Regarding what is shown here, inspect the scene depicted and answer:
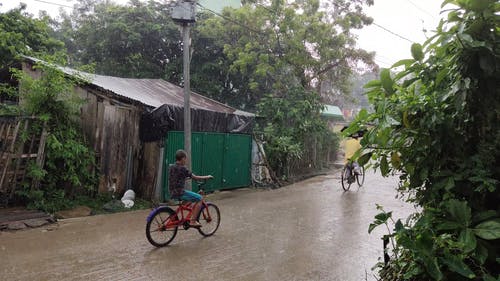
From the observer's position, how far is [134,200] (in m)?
8.95

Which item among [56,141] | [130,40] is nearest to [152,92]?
[56,141]

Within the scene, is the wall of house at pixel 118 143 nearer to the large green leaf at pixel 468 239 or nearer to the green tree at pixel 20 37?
the green tree at pixel 20 37

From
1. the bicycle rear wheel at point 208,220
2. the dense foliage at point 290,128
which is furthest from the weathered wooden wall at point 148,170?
the dense foliage at point 290,128

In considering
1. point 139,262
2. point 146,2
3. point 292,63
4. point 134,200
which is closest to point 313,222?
point 139,262

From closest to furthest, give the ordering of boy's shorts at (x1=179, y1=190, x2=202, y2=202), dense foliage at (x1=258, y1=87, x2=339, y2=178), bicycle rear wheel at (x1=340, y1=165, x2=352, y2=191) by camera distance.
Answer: boy's shorts at (x1=179, y1=190, x2=202, y2=202) < bicycle rear wheel at (x1=340, y1=165, x2=352, y2=191) < dense foliage at (x1=258, y1=87, x2=339, y2=178)

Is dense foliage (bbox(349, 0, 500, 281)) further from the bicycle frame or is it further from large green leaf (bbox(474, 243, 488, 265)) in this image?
the bicycle frame

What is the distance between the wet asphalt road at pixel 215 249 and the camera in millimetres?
4598

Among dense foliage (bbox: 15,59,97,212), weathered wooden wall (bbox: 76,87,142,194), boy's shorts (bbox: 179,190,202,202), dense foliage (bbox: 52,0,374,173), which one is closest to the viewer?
boy's shorts (bbox: 179,190,202,202)

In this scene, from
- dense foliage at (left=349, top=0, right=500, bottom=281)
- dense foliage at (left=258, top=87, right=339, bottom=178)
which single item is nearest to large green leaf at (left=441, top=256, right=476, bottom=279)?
dense foliage at (left=349, top=0, right=500, bottom=281)

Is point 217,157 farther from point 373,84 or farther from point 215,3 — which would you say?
point 215,3

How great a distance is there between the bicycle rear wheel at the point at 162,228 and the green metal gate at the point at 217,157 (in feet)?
11.4

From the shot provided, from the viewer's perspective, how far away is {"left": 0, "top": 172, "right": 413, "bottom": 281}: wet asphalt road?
15.1 feet

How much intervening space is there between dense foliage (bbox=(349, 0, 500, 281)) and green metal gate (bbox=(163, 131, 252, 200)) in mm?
7599

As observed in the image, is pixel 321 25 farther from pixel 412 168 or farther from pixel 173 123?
pixel 412 168
